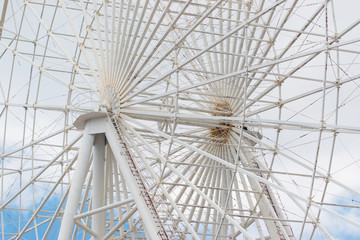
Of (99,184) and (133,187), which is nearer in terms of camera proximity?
(133,187)

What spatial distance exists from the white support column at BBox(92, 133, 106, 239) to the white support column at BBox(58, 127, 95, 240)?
60cm

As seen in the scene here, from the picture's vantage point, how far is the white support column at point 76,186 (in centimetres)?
2249

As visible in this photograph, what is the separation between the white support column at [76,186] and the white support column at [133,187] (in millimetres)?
1120

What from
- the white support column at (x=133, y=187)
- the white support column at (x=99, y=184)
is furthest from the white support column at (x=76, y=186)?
the white support column at (x=133, y=187)

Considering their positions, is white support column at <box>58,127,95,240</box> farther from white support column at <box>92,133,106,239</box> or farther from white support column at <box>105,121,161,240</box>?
white support column at <box>105,121,161,240</box>

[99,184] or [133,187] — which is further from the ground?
[133,187]

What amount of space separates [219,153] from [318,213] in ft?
23.1

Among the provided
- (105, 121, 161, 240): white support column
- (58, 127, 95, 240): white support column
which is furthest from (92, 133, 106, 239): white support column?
(105, 121, 161, 240): white support column

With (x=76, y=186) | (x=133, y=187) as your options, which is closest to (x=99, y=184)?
(x=76, y=186)

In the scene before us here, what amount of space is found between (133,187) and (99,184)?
3.40 meters

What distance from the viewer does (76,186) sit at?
76.5 feet

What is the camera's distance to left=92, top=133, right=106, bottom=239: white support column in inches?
969

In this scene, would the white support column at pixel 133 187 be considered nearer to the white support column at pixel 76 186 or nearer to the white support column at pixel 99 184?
the white support column at pixel 76 186

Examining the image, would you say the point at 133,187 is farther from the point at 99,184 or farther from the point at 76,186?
the point at 99,184
